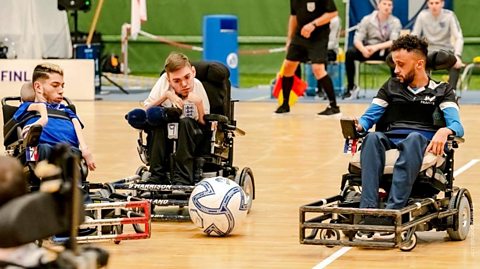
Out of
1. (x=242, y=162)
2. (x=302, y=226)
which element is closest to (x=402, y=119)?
(x=302, y=226)

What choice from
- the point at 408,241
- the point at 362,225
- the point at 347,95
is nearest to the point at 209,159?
the point at 362,225

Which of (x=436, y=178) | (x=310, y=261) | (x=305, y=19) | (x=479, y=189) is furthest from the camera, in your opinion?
(x=305, y=19)

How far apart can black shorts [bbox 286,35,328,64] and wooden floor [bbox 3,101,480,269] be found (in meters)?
0.72

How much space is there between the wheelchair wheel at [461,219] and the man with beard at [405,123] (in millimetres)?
377

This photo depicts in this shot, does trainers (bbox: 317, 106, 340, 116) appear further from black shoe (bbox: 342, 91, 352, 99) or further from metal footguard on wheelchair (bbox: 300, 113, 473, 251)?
metal footguard on wheelchair (bbox: 300, 113, 473, 251)

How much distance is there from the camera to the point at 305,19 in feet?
50.4

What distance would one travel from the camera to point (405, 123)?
7469 millimetres

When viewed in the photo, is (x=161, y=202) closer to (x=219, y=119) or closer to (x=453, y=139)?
(x=219, y=119)

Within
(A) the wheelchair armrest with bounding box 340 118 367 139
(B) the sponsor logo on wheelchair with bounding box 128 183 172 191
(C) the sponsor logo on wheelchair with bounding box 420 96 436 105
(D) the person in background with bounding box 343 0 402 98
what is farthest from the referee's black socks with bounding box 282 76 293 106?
(A) the wheelchair armrest with bounding box 340 118 367 139

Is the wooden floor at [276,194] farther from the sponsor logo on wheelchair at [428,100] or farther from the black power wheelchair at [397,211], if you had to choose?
the sponsor logo on wheelchair at [428,100]

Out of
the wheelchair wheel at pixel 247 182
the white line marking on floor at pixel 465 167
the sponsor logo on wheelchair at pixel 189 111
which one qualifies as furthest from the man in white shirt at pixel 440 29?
the sponsor logo on wheelchair at pixel 189 111

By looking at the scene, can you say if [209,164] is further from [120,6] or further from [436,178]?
[120,6]

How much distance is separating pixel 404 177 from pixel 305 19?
8.48m

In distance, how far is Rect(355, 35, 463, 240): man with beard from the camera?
23.1ft
